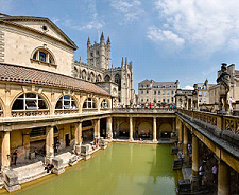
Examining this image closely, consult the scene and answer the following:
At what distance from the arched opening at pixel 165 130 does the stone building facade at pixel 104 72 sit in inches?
752

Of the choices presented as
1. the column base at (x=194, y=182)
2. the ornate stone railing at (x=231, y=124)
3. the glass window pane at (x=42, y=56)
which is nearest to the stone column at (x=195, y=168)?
the column base at (x=194, y=182)

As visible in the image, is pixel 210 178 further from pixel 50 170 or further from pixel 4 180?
pixel 4 180

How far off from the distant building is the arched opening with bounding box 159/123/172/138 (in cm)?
3705

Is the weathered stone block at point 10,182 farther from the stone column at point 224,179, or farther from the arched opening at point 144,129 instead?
the arched opening at point 144,129

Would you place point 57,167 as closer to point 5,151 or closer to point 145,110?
point 5,151

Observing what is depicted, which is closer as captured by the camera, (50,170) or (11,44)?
(50,170)

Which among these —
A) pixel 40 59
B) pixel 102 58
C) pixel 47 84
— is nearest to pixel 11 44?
pixel 40 59

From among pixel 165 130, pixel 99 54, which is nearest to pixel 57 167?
pixel 165 130

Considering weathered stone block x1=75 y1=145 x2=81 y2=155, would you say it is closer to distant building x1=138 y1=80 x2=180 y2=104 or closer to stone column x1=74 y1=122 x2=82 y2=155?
stone column x1=74 y1=122 x2=82 y2=155

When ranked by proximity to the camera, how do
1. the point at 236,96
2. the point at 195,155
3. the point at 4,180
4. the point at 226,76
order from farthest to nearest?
the point at 236,96 → the point at 4,180 → the point at 195,155 → the point at 226,76

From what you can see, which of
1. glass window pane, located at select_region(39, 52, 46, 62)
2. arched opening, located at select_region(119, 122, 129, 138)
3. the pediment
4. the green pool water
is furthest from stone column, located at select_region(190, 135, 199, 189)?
the pediment

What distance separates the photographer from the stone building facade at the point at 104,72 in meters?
60.4

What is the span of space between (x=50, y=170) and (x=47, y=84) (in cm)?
887

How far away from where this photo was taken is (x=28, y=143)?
1752 cm
